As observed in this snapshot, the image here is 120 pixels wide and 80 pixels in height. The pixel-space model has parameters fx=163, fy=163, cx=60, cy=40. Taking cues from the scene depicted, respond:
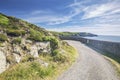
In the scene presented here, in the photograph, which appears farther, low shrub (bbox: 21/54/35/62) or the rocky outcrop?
low shrub (bbox: 21/54/35/62)

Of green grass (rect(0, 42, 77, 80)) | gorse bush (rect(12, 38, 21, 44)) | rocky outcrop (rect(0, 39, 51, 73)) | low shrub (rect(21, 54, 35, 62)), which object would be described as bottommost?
green grass (rect(0, 42, 77, 80))

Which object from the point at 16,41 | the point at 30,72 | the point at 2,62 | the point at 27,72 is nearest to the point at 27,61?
the point at 16,41

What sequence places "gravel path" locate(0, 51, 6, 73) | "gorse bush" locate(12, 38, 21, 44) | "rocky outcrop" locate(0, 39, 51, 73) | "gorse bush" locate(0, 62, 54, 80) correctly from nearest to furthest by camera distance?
"gorse bush" locate(0, 62, 54, 80) → "gravel path" locate(0, 51, 6, 73) → "rocky outcrop" locate(0, 39, 51, 73) → "gorse bush" locate(12, 38, 21, 44)

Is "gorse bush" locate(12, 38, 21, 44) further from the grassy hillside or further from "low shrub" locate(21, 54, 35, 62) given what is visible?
"low shrub" locate(21, 54, 35, 62)

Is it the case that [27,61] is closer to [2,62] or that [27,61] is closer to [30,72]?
[30,72]

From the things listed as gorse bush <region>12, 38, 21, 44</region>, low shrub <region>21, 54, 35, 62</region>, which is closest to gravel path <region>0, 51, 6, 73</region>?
low shrub <region>21, 54, 35, 62</region>

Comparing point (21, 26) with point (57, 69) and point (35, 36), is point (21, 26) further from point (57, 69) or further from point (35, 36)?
point (57, 69)

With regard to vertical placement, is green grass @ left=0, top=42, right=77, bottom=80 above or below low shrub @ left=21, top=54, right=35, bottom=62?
below

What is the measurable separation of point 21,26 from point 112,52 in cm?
1947

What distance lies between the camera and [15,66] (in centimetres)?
1650

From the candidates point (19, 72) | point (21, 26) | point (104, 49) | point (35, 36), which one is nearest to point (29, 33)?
point (35, 36)

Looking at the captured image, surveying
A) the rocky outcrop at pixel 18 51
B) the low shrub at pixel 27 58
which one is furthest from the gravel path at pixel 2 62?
the low shrub at pixel 27 58

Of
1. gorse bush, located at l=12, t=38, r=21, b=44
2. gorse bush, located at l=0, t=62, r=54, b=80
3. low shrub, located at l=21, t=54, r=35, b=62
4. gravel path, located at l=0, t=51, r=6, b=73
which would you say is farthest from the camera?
gorse bush, located at l=12, t=38, r=21, b=44

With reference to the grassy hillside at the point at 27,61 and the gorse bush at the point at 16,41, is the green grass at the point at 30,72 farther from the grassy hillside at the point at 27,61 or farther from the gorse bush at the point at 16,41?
the gorse bush at the point at 16,41
